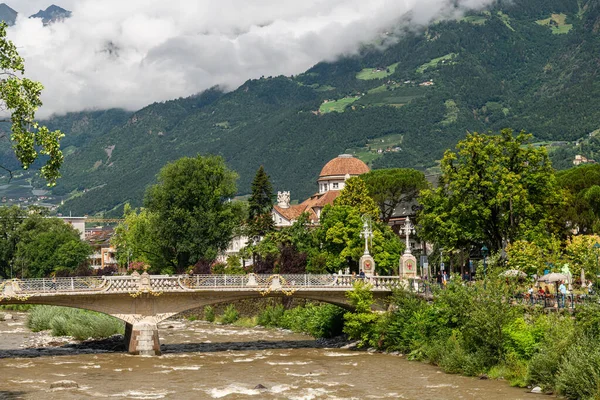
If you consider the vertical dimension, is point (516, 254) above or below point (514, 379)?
above

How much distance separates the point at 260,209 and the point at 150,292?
147ft

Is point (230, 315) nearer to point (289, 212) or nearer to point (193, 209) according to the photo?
point (193, 209)

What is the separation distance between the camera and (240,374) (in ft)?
150

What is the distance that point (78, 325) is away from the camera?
63.7 m

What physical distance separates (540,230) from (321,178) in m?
88.7

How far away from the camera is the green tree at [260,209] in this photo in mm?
93062

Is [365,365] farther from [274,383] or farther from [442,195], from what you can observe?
[442,195]

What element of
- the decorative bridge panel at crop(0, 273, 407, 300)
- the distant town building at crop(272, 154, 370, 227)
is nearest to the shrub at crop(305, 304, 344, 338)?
the decorative bridge panel at crop(0, 273, 407, 300)

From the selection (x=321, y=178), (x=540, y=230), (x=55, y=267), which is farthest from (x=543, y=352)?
(x=321, y=178)

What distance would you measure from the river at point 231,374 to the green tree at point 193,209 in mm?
29746

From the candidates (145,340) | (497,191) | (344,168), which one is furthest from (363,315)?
(344,168)

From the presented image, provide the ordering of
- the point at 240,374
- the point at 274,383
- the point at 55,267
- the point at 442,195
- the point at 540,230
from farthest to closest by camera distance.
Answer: the point at 55,267 < the point at 442,195 < the point at 540,230 < the point at 240,374 < the point at 274,383

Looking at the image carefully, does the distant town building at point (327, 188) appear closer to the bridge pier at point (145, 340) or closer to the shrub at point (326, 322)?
the shrub at point (326, 322)

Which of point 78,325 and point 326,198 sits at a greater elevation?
point 326,198
